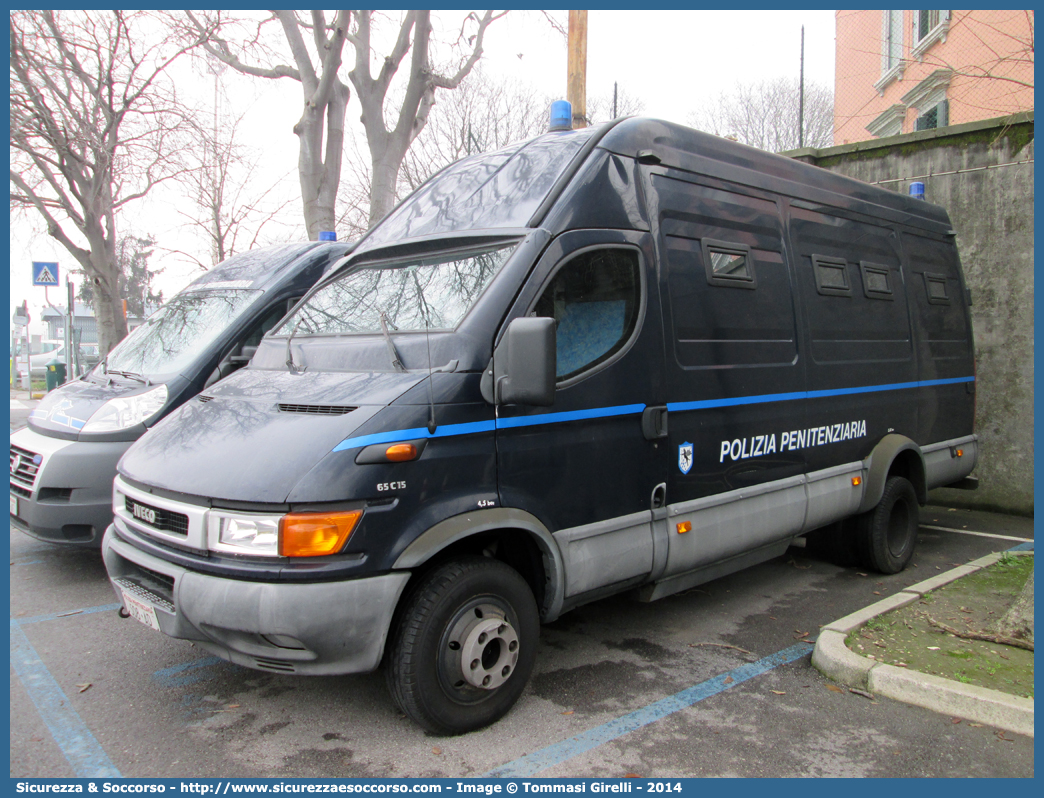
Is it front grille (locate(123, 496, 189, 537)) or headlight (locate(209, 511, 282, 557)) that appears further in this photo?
front grille (locate(123, 496, 189, 537))

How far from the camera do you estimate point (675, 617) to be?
17.3 ft

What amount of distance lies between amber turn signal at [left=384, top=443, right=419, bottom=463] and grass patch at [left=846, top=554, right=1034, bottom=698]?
2.76 metres

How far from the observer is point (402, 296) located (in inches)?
162

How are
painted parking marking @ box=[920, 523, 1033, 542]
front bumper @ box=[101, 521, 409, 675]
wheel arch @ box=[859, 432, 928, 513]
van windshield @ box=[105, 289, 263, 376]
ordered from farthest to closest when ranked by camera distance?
painted parking marking @ box=[920, 523, 1033, 542]
van windshield @ box=[105, 289, 263, 376]
wheel arch @ box=[859, 432, 928, 513]
front bumper @ box=[101, 521, 409, 675]

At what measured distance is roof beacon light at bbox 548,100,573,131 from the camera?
477 cm

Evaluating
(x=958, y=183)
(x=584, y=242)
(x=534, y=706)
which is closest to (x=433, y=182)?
(x=584, y=242)

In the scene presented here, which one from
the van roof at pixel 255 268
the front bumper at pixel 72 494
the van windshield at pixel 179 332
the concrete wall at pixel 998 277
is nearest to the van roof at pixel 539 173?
the van windshield at pixel 179 332

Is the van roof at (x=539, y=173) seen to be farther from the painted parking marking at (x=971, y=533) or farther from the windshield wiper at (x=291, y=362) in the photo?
the painted parking marking at (x=971, y=533)

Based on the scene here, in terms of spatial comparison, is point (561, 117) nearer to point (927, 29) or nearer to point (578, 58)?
point (578, 58)

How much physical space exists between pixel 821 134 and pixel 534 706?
121 ft

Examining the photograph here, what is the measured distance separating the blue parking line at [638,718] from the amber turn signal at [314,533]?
1.17 metres

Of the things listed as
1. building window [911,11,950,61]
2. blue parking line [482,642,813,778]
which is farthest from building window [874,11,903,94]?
blue parking line [482,642,813,778]

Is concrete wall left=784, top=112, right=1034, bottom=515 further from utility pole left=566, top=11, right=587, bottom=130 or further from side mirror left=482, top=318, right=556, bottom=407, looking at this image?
side mirror left=482, top=318, right=556, bottom=407
